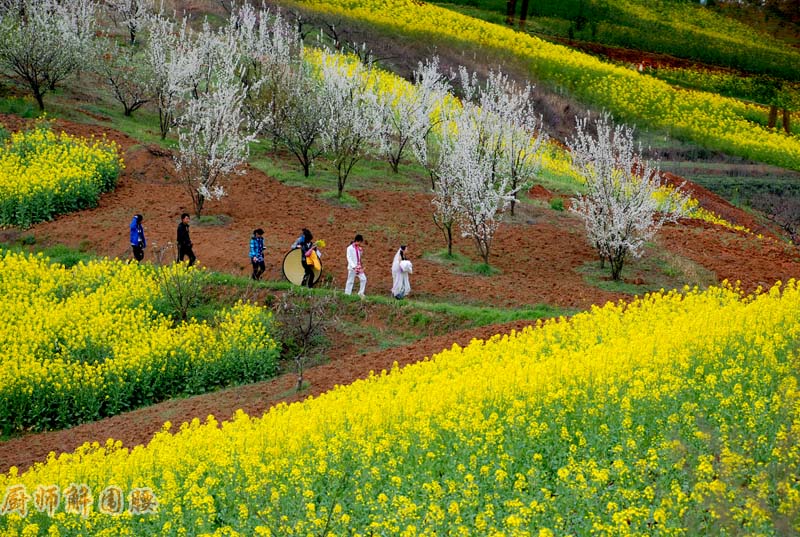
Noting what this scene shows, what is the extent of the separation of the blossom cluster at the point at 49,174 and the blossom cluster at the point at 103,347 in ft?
14.7

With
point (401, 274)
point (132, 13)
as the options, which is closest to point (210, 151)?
point (401, 274)

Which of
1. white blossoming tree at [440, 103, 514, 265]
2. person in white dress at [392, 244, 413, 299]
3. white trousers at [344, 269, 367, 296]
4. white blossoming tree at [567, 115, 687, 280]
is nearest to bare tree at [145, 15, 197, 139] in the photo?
white blossoming tree at [440, 103, 514, 265]

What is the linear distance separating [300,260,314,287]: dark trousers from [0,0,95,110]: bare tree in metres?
14.0

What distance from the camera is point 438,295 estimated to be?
70.9 ft

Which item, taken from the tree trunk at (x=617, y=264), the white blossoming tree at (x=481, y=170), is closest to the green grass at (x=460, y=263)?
the white blossoming tree at (x=481, y=170)

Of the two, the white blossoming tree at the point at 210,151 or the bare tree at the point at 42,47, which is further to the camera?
the bare tree at the point at 42,47

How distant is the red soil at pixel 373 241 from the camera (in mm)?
20859

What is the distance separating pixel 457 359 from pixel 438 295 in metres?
6.39

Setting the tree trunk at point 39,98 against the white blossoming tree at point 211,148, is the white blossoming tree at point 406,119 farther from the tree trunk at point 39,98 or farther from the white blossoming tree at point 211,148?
the tree trunk at point 39,98

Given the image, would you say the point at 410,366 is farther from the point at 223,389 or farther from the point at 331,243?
the point at 331,243

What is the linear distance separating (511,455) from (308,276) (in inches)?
432

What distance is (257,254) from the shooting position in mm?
21500

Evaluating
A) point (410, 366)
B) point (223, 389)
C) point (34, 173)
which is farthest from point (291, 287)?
point (34, 173)

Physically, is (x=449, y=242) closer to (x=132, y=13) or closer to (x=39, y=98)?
(x=39, y=98)
